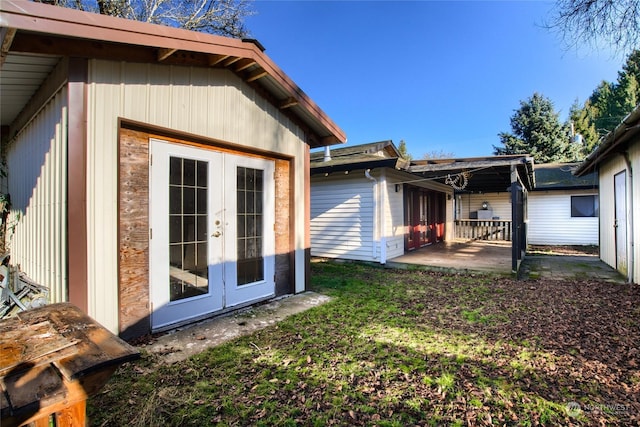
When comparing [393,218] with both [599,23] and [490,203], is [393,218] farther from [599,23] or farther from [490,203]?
[490,203]

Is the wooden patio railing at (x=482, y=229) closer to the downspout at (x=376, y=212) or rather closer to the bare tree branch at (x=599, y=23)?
the downspout at (x=376, y=212)

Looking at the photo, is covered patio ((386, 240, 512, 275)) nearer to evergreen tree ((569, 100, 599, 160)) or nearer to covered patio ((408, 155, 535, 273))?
covered patio ((408, 155, 535, 273))

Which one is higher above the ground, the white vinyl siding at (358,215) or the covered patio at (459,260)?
the white vinyl siding at (358,215)

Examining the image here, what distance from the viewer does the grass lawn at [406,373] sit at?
208 cm

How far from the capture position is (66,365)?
3.80ft

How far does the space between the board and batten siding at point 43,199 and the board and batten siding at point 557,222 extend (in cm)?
1517

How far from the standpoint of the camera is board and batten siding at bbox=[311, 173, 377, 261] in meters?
8.00

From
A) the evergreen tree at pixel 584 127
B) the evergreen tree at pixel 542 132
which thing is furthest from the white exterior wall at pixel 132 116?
the evergreen tree at pixel 584 127

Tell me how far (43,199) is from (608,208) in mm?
10884

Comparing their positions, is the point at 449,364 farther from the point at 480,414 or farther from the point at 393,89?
the point at 393,89

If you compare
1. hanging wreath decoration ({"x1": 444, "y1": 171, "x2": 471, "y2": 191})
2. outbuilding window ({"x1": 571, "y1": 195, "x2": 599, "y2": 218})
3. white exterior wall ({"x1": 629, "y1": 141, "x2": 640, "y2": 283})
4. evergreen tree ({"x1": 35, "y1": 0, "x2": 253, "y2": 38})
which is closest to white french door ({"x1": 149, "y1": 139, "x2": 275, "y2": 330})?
hanging wreath decoration ({"x1": 444, "y1": 171, "x2": 471, "y2": 191})

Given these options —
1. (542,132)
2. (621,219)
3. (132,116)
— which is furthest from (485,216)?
(132,116)

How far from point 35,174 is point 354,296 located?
4.61m

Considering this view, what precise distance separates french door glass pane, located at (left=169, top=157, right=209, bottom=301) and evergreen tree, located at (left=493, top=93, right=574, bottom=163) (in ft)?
69.6
